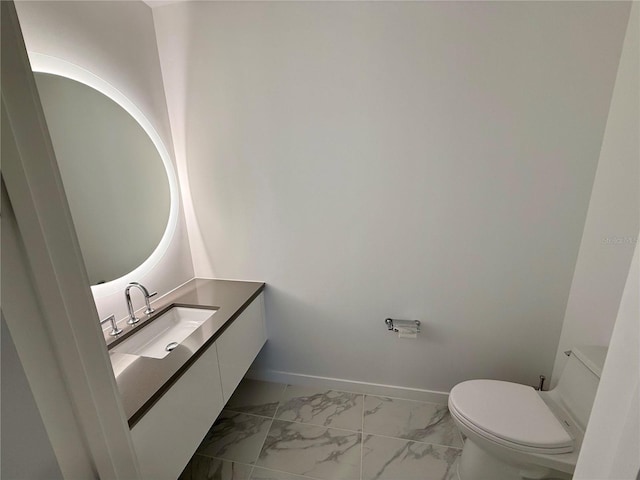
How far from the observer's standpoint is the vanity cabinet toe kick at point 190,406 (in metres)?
0.92

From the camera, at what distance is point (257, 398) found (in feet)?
6.17

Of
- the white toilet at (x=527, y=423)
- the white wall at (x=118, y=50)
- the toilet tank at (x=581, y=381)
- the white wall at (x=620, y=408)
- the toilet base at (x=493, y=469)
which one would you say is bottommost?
the toilet base at (x=493, y=469)

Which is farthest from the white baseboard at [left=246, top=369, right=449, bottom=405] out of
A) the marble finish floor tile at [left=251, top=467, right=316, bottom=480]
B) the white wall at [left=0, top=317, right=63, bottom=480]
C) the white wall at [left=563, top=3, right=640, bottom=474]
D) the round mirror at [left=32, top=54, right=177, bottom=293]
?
the white wall at [left=0, top=317, right=63, bottom=480]

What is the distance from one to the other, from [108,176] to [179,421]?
1164 millimetres

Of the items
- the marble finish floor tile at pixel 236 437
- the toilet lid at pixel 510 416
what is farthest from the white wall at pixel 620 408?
the marble finish floor tile at pixel 236 437

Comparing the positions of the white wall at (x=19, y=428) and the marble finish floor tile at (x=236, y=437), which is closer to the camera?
the white wall at (x=19, y=428)

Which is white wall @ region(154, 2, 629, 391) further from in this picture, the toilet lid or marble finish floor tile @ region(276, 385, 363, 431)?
the toilet lid

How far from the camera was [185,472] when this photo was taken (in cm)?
141

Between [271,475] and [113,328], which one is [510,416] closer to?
[271,475]

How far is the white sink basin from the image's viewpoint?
1294 millimetres

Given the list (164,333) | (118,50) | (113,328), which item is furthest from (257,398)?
(118,50)

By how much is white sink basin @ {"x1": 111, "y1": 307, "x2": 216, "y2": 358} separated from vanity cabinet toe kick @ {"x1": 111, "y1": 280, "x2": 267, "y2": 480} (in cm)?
21

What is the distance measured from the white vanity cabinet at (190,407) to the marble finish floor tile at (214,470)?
0.38 meters

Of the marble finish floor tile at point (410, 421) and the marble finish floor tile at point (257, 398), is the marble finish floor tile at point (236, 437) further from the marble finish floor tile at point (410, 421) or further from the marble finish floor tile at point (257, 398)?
the marble finish floor tile at point (410, 421)
